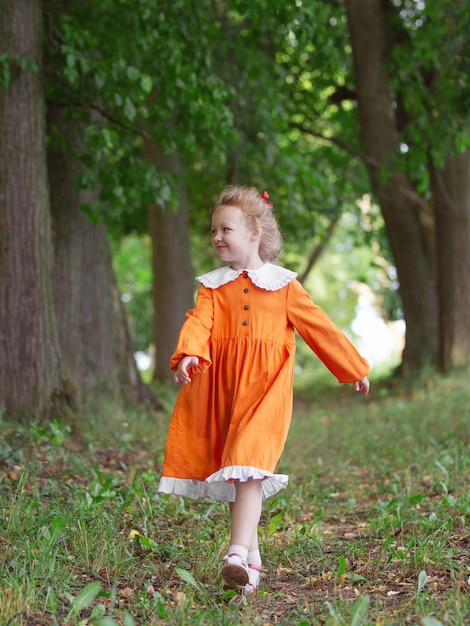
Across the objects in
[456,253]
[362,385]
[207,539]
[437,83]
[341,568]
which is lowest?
[207,539]

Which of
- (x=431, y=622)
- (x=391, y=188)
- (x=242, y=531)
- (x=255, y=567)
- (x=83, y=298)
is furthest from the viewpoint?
(x=391, y=188)

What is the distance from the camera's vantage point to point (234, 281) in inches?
153

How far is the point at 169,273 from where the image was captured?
1240 cm

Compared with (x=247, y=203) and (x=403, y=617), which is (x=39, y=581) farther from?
(x=247, y=203)

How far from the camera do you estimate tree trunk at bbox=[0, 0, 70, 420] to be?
232 inches

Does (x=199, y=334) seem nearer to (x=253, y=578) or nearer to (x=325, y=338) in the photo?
(x=325, y=338)

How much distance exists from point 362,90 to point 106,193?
20.1 feet

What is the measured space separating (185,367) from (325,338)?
0.71m

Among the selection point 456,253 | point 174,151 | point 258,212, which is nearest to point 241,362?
point 258,212

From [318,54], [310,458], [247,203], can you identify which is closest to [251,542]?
[247,203]

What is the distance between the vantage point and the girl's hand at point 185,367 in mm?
3572

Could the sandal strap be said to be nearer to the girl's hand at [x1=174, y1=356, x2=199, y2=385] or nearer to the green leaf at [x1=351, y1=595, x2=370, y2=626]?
the green leaf at [x1=351, y1=595, x2=370, y2=626]

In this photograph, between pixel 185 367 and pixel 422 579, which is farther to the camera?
pixel 185 367

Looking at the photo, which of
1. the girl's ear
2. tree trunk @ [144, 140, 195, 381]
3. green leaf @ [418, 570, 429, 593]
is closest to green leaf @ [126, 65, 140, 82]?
the girl's ear
